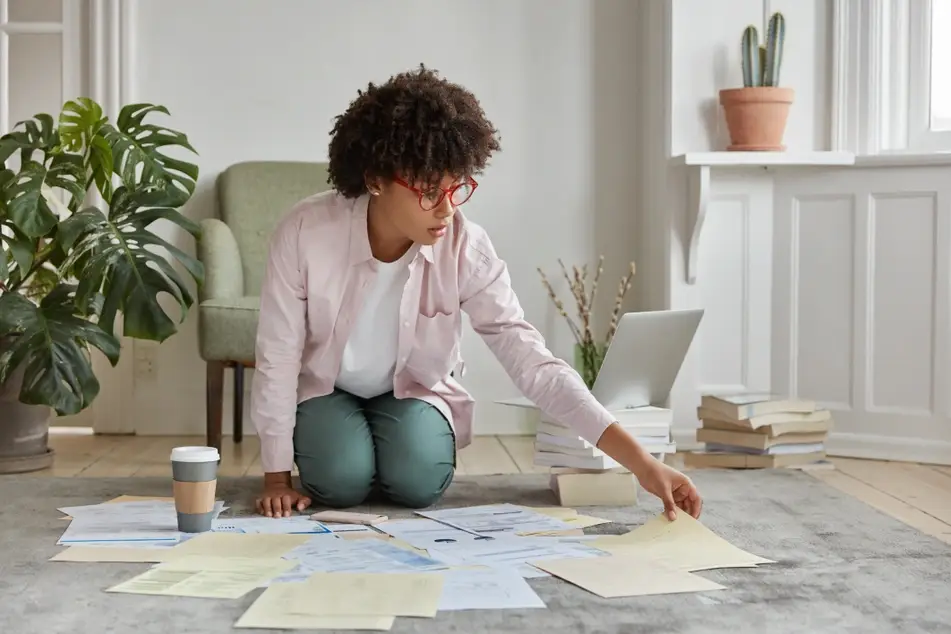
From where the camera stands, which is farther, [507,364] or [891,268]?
[891,268]

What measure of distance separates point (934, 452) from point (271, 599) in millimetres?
2217

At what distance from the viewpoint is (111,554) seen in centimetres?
184

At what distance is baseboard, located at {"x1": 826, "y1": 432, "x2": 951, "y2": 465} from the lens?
3.16 m

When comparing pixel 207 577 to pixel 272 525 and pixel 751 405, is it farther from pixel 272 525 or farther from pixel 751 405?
pixel 751 405

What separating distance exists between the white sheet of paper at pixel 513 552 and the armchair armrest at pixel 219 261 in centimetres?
155

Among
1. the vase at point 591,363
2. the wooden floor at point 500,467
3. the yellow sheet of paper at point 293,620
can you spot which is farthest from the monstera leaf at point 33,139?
the yellow sheet of paper at point 293,620

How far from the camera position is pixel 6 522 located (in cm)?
215

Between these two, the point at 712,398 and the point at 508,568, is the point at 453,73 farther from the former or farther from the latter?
the point at 508,568

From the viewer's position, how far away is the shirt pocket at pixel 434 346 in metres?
2.31

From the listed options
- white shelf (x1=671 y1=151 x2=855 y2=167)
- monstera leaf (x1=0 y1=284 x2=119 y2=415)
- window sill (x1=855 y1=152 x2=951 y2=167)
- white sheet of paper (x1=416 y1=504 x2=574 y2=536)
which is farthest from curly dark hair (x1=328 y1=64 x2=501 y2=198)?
window sill (x1=855 y1=152 x2=951 y2=167)

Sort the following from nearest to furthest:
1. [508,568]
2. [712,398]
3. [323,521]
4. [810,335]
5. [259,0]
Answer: [508,568] → [323,521] → [712,398] → [810,335] → [259,0]

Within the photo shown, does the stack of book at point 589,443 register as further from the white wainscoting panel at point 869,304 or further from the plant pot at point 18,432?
the plant pot at point 18,432

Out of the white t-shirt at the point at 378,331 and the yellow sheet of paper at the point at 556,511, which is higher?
the white t-shirt at the point at 378,331

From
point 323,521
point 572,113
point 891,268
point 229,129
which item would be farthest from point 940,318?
point 229,129
